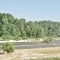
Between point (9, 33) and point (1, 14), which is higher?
point (1, 14)

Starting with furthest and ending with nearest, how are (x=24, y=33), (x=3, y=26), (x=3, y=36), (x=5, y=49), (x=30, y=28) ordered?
1. (x=30, y=28)
2. (x=24, y=33)
3. (x=3, y=26)
4. (x=3, y=36)
5. (x=5, y=49)

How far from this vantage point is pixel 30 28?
502 ft

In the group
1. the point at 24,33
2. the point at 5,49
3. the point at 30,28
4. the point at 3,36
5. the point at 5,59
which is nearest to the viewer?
the point at 5,59

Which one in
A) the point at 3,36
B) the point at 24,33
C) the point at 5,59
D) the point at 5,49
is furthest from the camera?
the point at 24,33

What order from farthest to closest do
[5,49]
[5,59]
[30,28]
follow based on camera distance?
[30,28]
[5,49]
[5,59]

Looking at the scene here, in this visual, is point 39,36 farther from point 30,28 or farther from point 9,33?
point 9,33

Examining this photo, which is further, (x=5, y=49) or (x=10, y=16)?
(x=10, y=16)

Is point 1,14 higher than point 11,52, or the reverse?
point 1,14

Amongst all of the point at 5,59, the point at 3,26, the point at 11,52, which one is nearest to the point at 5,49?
the point at 11,52

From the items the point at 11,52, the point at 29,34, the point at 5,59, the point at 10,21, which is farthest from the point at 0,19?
the point at 5,59

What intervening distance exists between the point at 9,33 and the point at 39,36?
26.3m

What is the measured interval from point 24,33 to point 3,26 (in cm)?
1433

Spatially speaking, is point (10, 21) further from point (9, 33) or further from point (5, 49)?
point (5, 49)

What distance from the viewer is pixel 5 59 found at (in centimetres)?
3981
